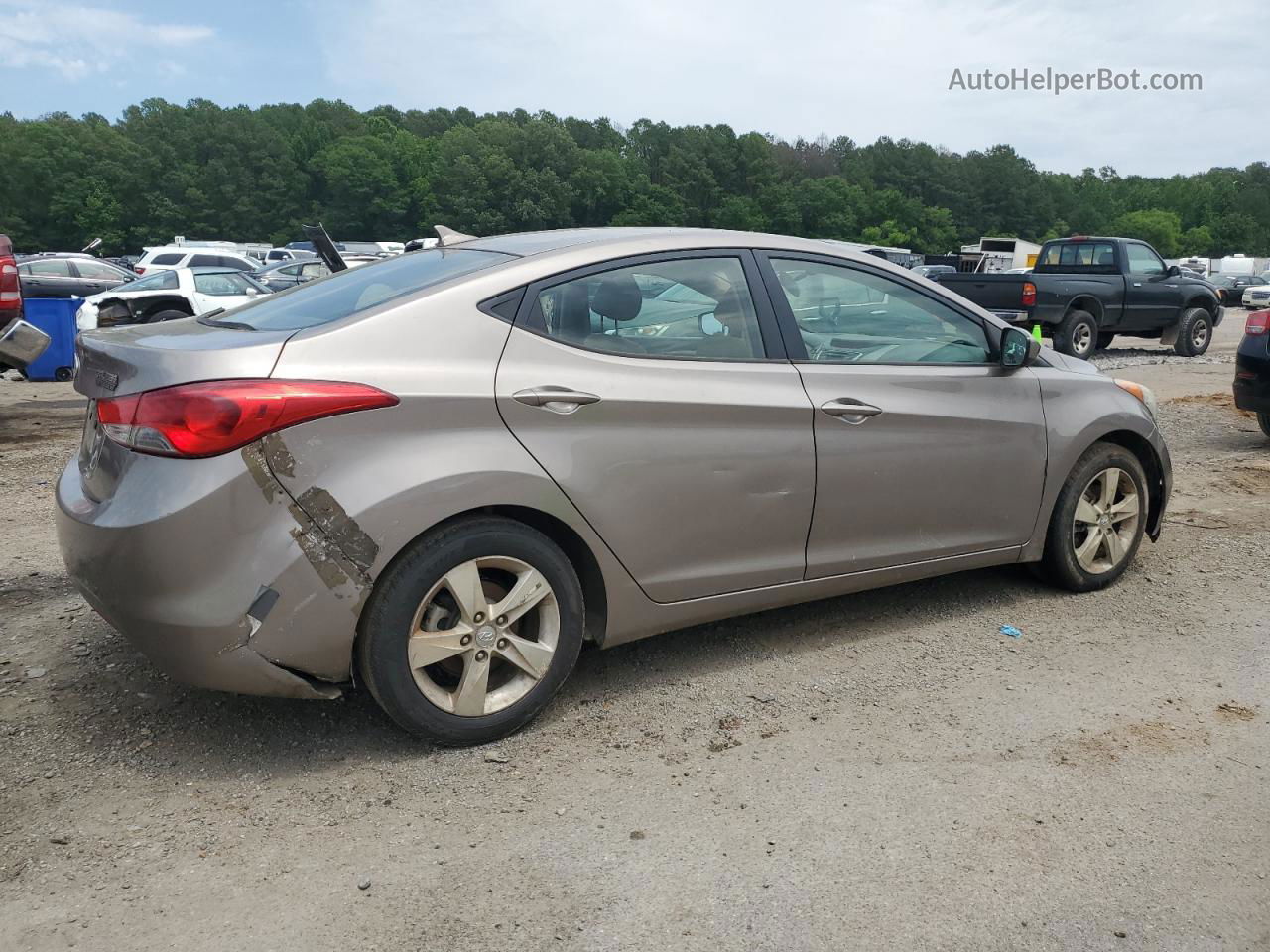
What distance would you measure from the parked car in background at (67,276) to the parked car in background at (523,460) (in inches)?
803

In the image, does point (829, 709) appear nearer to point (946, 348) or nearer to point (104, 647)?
point (946, 348)

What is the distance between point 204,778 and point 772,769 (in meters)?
1.66

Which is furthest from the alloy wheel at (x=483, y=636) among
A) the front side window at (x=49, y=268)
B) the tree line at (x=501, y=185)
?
the tree line at (x=501, y=185)

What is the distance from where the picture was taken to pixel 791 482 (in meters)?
4.03

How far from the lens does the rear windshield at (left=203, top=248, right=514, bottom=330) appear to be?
3.63 metres

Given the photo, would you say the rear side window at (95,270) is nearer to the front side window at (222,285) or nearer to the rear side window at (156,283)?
the rear side window at (156,283)

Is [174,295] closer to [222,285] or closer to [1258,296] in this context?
[222,285]

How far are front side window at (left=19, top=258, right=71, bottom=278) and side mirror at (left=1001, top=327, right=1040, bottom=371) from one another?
2306cm

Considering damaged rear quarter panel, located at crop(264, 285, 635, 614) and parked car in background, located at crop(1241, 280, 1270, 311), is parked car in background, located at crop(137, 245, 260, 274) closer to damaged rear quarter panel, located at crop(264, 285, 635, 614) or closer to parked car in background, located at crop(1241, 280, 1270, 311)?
damaged rear quarter panel, located at crop(264, 285, 635, 614)

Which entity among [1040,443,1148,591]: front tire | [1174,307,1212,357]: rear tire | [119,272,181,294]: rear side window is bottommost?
[1174,307,1212,357]: rear tire

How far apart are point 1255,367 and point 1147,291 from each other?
33.4ft

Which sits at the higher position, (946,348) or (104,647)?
(946,348)

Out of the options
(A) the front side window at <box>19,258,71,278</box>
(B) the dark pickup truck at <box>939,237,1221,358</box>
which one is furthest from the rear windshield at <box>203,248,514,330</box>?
(A) the front side window at <box>19,258,71,278</box>

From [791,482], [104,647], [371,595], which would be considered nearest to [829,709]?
[791,482]
